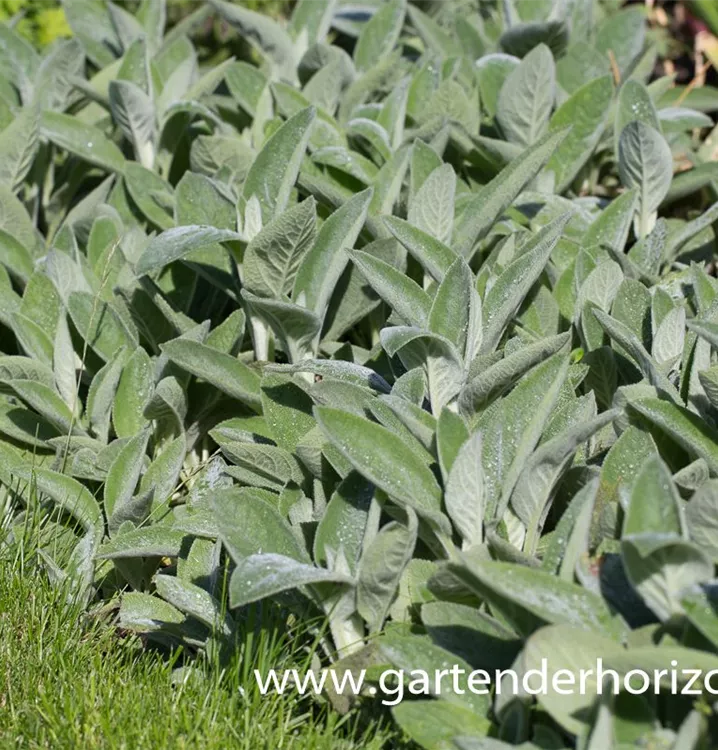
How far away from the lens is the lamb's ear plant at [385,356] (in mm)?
1758

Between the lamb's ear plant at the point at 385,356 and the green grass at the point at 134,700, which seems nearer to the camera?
the lamb's ear plant at the point at 385,356

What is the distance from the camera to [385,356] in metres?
2.64

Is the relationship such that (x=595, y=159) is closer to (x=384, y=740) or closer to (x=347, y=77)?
(x=347, y=77)

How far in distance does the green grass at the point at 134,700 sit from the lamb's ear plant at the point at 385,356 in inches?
3.7

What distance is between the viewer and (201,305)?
310 centimetres

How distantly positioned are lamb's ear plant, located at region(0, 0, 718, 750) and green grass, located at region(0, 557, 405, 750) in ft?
0.31

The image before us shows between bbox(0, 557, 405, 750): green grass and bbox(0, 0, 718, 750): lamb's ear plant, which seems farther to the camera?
bbox(0, 557, 405, 750): green grass

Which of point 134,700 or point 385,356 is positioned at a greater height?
point 385,356

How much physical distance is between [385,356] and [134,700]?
1025mm

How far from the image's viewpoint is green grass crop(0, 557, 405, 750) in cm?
188

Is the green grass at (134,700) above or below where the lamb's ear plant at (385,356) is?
below

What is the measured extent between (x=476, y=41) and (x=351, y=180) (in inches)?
47.1

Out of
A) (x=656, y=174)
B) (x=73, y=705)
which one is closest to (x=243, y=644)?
(x=73, y=705)

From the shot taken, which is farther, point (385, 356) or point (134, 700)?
point (385, 356)
